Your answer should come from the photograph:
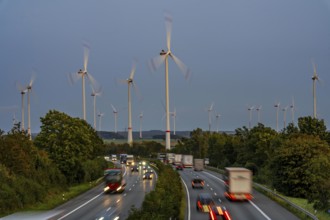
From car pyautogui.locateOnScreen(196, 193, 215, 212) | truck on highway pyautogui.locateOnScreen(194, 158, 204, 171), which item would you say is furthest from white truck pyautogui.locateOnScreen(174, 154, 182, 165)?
car pyautogui.locateOnScreen(196, 193, 215, 212)

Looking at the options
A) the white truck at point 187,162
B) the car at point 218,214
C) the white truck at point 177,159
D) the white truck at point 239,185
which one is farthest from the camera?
the white truck at point 177,159

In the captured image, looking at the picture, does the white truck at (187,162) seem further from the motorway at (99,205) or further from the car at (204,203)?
the car at (204,203)

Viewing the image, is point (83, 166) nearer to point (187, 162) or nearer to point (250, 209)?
point (250, 209)

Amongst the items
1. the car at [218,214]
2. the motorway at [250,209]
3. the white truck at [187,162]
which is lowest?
the white truck at [187,162]

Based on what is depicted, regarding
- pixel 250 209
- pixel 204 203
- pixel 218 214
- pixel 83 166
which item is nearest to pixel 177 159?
pixel 83 166

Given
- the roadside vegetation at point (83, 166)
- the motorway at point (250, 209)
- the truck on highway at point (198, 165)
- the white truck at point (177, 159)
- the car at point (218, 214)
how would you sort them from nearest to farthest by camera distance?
1. the car at point (218, 214)
2. the motorway at point (250, 209)
3. the roadside vegetation at point (83, 166)
4. the truck on highway at point (198, 165)
5. the white truck at point (177, 159)

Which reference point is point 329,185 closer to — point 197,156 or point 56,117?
point 56,117

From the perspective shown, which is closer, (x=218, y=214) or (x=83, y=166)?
(x=218, y=214)

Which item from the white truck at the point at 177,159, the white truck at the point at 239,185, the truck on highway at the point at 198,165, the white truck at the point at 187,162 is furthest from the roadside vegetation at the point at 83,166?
the white truck at the point at 177,159

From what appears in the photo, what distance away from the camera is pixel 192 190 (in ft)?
250

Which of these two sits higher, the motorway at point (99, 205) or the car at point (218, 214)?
the car at point (218, 214)

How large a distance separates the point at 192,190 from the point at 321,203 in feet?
89.4

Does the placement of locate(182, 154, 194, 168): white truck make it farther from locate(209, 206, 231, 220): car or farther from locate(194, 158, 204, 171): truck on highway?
locate(209, 206, 231, 220): car

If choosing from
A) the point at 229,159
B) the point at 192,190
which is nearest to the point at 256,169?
the point at 229,159
